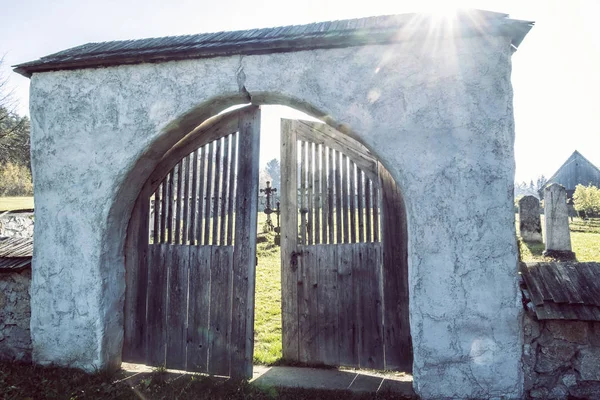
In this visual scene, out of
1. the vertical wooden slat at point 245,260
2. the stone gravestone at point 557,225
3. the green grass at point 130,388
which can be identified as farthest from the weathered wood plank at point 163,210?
the stone gravestone at point 557,225

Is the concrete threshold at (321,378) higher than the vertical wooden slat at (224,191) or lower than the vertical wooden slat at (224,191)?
lower

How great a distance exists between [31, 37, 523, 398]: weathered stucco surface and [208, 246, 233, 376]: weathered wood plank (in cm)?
103

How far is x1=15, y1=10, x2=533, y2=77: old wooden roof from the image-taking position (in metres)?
3.18

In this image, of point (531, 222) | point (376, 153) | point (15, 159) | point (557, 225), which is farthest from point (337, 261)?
point (15, 159)

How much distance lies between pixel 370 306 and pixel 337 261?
59 centimetres

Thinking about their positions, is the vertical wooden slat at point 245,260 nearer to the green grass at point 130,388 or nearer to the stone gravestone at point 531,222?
the green grass at point 130,388

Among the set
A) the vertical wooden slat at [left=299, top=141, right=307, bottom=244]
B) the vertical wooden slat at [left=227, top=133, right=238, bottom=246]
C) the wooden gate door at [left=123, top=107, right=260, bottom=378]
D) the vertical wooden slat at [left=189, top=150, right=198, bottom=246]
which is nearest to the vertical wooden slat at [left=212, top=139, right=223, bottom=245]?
the wooden gate door at [left=123, top=107, right=260, bottom=378]

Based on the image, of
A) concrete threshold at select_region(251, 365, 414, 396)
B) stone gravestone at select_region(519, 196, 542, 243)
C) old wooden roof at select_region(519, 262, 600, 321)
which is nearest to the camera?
old wooden roof at select_region(519, 262, 600, 321)

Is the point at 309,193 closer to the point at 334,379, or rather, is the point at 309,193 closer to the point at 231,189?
the point at 231,189

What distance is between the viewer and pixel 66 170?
12.9 ft

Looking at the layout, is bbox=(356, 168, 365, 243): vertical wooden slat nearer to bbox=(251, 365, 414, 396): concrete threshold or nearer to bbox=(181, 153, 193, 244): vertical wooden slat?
bbox=(251, 365, 414, 396): concrete threshold

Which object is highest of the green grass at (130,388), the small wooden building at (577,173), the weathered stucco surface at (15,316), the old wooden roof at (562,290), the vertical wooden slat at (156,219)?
the small wooden building at (577,173)

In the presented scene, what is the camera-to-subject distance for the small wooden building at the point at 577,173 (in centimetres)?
3148

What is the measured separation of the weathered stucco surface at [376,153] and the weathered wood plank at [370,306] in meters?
0.76
